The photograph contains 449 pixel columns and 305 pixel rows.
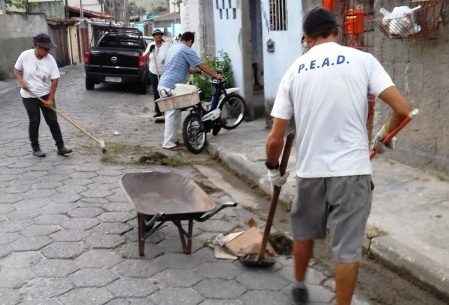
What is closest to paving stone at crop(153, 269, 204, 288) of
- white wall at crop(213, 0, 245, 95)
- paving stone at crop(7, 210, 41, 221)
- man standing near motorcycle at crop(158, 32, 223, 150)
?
paving stone at crop(7, 210, 41, 221)

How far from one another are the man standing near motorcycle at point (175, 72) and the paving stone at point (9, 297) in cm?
480

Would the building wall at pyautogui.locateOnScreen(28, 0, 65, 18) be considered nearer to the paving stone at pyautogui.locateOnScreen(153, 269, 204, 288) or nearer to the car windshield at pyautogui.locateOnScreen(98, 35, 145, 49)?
the car windshield at pyautogui.locateOnScreen(98, 35, 145, 49)

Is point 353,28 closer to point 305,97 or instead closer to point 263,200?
point 263,200

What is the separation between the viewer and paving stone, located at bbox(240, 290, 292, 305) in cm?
390

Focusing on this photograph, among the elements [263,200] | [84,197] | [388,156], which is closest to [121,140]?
[84,197]

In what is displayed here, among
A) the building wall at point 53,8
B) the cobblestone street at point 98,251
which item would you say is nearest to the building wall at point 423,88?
the cobblestone street at point 98,251

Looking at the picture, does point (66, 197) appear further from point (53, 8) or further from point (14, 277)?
point (53, 8)

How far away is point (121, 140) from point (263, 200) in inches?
153

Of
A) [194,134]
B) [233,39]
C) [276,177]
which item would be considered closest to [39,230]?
[276,177]

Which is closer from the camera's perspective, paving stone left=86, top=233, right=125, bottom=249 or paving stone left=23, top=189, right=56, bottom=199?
paving stone left=86, top=233, right=125, bottom=249

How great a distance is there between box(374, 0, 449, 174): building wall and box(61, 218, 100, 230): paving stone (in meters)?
3.53

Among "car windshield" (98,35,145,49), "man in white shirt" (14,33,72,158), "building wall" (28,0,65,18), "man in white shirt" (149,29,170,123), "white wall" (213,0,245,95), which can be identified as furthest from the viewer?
"building wall" (28,0,65,18)

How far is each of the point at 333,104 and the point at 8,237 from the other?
3.27 metres

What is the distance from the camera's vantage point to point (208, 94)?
37.6 feet
